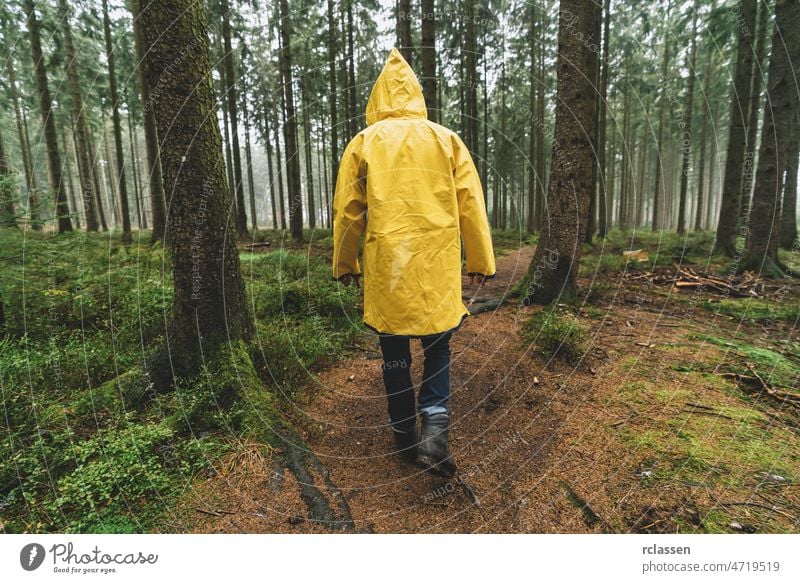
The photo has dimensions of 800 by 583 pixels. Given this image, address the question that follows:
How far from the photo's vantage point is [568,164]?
19.1ft

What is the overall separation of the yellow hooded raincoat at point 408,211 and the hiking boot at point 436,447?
747 mm

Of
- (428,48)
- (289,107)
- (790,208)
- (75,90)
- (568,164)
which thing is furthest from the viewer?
(75,90)

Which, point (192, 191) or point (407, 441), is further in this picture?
point (192, 191)

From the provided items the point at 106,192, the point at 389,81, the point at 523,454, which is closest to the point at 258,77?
the point at 389,81

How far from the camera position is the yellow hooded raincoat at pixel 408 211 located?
2691mm

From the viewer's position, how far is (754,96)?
11.9m

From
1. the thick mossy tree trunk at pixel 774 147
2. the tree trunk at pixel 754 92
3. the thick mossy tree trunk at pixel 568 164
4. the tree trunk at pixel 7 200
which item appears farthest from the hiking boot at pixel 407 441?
the tree trunk at pixel 754 92

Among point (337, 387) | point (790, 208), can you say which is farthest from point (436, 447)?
point (790, 208)

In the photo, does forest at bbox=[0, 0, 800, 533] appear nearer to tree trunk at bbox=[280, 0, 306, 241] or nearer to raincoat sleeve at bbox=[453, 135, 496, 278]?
raincoat sleeve at bbox=[453, 135, 496, 278]

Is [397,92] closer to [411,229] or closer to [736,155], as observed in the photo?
[411,229]
